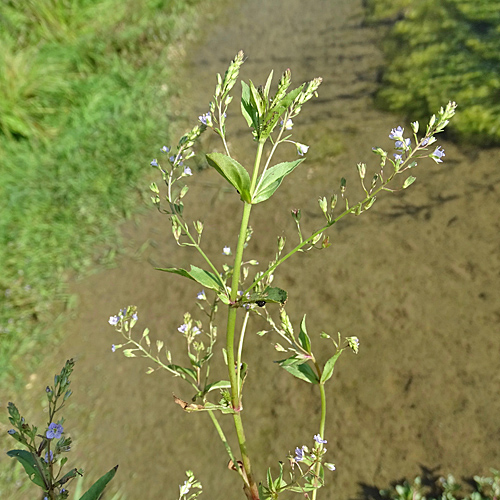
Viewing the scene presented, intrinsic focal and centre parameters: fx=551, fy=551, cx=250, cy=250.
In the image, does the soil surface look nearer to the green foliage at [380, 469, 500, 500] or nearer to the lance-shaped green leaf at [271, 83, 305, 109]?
the green foliage at [380, 469, 500, 500]

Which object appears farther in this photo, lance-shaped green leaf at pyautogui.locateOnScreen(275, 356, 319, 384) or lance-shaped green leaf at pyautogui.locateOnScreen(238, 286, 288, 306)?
lance-shaped green leaf at pyautogui.locateOnScreen(275, 356, 319, 384)

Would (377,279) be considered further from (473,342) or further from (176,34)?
(176,34)

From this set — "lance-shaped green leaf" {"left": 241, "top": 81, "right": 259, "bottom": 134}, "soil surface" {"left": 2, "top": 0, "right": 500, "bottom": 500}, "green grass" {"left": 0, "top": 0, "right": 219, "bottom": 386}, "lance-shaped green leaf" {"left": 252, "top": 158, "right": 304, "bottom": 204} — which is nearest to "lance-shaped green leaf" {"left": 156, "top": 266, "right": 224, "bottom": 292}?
"lance-shaped green leaf" {"left": 252, "top": 158, "right": 304, "bottom": 204}

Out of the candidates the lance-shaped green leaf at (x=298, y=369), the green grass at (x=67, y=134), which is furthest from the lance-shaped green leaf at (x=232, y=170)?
the green grass at (x=67, y=134)

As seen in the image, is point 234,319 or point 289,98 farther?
point 234,319

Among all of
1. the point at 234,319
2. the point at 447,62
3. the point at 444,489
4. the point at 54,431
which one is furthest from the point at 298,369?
the point at 447,62

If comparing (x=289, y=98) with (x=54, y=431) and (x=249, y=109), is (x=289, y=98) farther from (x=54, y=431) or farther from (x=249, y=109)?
(x=54, y=431)
